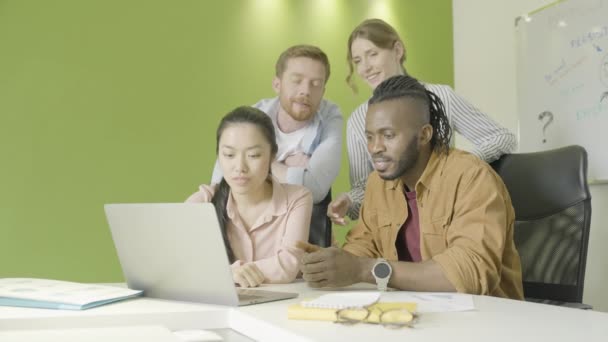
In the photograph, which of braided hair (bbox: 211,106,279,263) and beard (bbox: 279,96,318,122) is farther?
beard (bbox: 279,96,318,122)

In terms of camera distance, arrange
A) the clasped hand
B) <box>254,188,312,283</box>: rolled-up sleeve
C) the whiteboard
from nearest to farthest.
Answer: the clasped hand → <box>254,188,312,283</box>: rolled-up sleeve → the whiteboard

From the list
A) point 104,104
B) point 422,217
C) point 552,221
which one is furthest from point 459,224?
point 104,104

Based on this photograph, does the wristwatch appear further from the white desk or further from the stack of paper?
the stack of paper

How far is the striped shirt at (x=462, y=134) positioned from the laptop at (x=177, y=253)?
1.00m

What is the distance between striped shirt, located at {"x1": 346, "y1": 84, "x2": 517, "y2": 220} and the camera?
2102 millimetres

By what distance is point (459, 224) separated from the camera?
4.97 feet

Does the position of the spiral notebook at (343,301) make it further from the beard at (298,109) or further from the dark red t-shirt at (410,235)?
the beard at (298,109)

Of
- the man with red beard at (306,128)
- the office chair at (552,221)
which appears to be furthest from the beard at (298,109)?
the office chair at (552,221)

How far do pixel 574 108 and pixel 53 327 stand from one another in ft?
8.67

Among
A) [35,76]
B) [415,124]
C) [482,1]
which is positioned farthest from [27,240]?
[482,1]

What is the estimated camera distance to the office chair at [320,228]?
6.86 ft

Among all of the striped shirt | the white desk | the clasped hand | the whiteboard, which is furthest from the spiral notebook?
the whiteboard

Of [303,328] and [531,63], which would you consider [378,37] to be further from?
[303,328]

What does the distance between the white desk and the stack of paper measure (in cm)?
2
